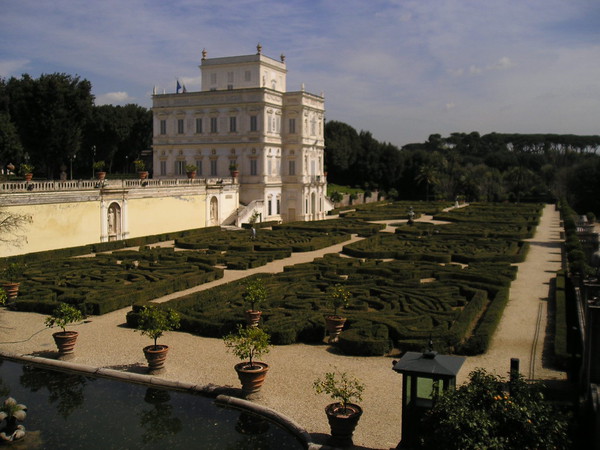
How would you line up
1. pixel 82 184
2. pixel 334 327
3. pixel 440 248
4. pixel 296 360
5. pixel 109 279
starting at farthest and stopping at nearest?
pixel 82 184 < pixel 440 248 < pixel 109 279 < pixel 334 327 < pixel 296 360

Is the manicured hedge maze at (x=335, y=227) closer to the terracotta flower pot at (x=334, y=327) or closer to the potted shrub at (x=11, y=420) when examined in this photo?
the terracotta flower pot at (x=334, y=327)

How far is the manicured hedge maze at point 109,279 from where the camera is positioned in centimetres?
2152

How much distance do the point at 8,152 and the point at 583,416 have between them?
171 ft

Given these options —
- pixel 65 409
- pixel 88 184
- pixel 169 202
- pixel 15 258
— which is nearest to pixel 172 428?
pixel 65 409

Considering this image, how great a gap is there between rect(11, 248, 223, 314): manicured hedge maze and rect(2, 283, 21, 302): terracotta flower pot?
1.02 ft

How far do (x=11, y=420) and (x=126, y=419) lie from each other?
2.20m

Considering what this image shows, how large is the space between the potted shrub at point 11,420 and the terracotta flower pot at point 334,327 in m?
8.25

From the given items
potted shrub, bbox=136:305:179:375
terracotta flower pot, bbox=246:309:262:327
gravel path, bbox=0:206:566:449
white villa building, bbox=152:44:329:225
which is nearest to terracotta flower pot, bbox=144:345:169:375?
potted shrub, bbox=136:305:179:375

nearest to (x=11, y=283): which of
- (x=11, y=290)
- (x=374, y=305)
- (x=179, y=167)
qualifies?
(x=11, y=290)

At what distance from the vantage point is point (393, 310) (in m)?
19.8

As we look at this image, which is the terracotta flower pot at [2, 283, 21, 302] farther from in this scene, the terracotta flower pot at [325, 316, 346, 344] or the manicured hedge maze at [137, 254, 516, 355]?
the terracotta flower pot at [325, 316, 346, 344]

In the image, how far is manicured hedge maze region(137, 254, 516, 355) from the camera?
16828 mm

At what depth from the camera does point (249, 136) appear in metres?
53.5

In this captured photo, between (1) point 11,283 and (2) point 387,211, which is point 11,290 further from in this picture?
(2) point 387,211
